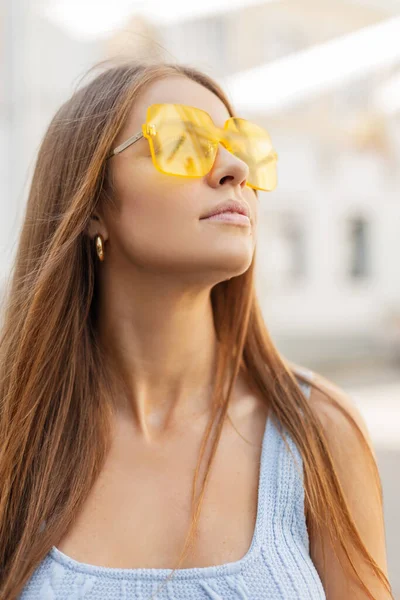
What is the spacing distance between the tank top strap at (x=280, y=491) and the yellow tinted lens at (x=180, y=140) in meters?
0.71

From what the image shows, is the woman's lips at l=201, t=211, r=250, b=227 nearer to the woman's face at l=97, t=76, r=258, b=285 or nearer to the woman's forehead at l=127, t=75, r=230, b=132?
the woman's face at l=97, t=76, r=258, b=285

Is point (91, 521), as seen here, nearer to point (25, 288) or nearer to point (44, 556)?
point (44, 556)

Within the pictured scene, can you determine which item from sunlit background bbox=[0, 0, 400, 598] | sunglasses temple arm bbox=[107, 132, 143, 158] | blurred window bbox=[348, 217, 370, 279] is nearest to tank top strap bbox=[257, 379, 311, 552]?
sunglasses temple arm bbox=[107, 132, 143, 158]

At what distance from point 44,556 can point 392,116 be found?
53.3ft

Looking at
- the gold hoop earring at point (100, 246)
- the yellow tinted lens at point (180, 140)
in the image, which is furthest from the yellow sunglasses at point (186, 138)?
the gold hoop earring at point (100, 246)

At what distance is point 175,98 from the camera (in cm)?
200

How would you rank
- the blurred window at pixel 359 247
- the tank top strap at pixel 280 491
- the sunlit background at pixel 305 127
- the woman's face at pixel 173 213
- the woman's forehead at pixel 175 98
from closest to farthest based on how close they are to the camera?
the tank top strap at pixel 280 491, the woman's face at pixel 173 213, the woman's forehead at pixel 175 98, the sunlit background at pixel 305 127, the blurred window at pixel 359 247

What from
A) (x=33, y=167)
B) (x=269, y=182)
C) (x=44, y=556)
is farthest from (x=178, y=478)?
(x=33, y=167)

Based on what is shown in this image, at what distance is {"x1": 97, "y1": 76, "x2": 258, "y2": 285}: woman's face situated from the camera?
1.84m

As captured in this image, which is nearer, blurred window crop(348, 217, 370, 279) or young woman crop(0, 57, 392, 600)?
young woman crop(0, 57, 392, 600)

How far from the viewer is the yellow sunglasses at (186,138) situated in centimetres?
188

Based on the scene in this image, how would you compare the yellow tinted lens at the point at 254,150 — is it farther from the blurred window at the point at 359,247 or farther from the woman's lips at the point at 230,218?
the blurred window at the point at 359,247

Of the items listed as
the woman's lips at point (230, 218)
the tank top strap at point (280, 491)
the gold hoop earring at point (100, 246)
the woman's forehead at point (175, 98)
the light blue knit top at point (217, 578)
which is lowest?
the light blue knit top at point (217, 578)

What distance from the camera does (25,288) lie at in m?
2.06
